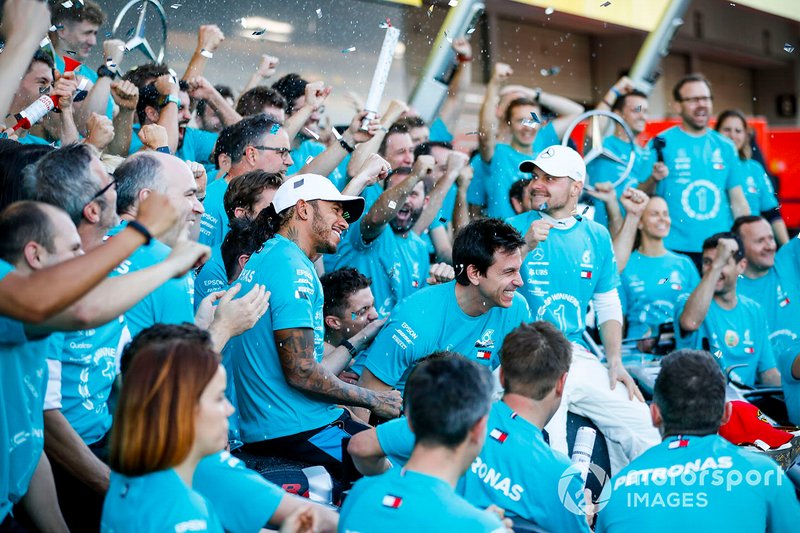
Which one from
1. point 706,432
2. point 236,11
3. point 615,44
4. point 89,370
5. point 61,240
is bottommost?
point 89,370

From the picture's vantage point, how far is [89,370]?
13.6 ft

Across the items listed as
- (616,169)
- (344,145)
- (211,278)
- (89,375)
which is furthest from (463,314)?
(616,169)

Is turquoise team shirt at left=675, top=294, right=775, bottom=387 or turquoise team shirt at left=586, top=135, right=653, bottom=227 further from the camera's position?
turquoise team shirt at left=586, top=135, right=653, bottom=227

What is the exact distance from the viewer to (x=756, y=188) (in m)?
10.0

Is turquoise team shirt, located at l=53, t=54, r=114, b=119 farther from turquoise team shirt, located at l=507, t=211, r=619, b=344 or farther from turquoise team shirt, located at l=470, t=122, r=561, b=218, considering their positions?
turquoise team shirt, located at l=470, t=122, r=561, b=218

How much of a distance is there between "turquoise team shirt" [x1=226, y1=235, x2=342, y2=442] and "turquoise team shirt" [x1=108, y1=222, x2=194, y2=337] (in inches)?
23.5

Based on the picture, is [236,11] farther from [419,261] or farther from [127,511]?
[127,511]

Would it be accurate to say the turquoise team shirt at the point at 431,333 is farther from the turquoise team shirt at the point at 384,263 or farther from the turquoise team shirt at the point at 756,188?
the turquoise team shirt at the point at 756,188

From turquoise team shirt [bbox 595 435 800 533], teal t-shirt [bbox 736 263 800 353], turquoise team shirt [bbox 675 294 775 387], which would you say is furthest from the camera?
teal t-shirt [bbox 736 263 800 353]

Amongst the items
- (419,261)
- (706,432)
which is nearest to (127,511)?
(706,432)

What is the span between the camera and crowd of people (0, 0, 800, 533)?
3.14m

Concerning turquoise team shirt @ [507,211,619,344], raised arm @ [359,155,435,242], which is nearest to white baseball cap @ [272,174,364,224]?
raised arm @ [359,155,435,242]

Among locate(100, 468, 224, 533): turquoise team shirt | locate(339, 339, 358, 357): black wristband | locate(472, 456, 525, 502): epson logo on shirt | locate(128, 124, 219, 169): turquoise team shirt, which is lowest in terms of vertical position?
locate(339, 339, 358, 357): black wristband

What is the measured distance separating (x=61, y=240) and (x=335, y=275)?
274 cm
